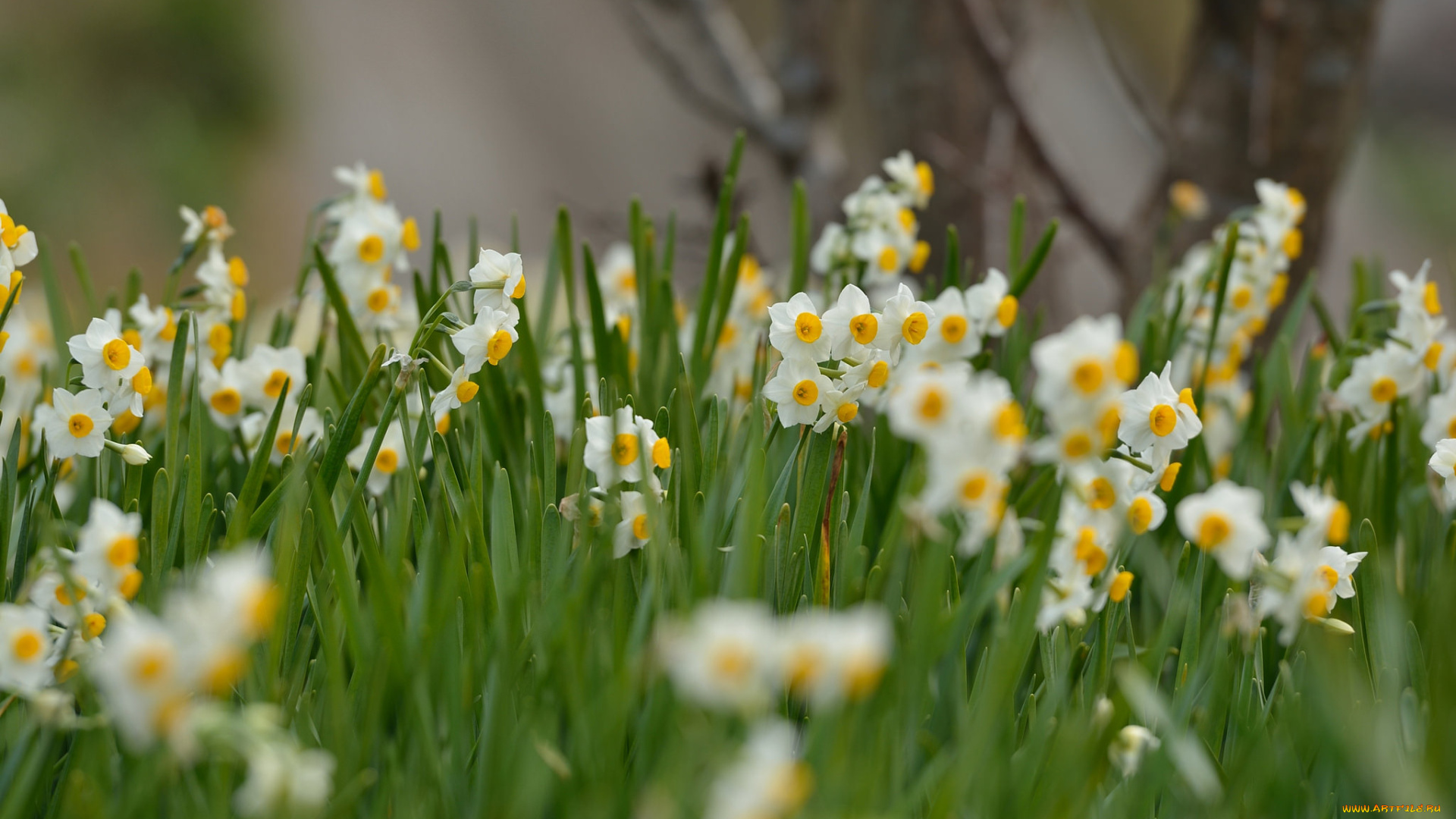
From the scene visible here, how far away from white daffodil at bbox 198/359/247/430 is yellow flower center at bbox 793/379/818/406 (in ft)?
1.51

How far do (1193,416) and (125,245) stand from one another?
19.7 feet

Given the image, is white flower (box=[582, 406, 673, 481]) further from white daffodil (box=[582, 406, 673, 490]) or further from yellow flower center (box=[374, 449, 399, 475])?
yellow flower center (box=[374, 449, 399, 475])

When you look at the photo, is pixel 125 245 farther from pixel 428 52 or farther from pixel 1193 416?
pixel 1193 416

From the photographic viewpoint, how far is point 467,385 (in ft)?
2.17

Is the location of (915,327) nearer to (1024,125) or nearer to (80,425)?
(80,425)

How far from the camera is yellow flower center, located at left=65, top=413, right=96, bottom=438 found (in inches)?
26.0

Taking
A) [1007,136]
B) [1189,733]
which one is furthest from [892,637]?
[1007,136]

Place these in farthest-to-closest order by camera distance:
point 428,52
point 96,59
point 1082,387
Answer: point 428,52 → point 96,59 → point 1082,387

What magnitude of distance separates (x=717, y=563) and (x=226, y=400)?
448 mm

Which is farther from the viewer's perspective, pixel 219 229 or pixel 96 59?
pixel 96 59

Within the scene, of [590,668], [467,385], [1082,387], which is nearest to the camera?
[1082,387]


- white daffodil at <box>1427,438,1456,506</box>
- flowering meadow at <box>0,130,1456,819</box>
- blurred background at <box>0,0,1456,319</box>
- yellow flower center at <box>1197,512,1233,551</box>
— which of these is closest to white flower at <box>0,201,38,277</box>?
flowering meadow at <box>0,130,1456,819</box>

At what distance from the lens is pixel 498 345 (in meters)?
0.65

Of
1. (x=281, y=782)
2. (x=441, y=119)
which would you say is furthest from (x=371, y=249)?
(x=441, y=119)
